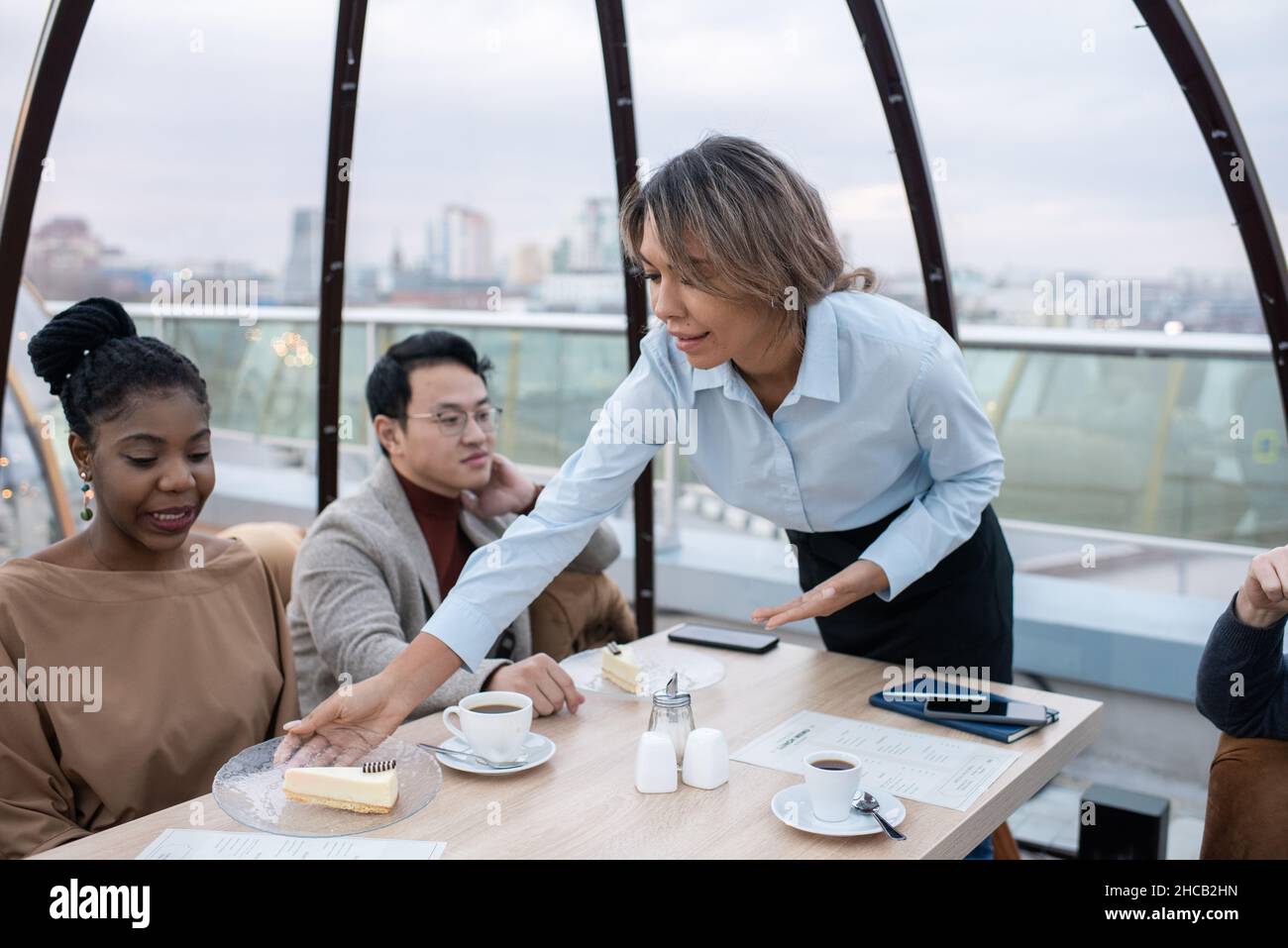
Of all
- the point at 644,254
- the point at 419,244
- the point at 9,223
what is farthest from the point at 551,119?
the point at 644,254

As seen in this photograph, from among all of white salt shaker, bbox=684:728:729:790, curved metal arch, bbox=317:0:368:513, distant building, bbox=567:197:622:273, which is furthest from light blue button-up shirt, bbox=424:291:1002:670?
distant building, bbox=567:197:622:273

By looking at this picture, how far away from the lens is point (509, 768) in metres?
1.59

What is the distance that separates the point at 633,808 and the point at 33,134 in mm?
2182

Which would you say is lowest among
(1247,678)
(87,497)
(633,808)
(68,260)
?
(633,808)

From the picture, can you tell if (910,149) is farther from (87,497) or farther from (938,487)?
(87,497)

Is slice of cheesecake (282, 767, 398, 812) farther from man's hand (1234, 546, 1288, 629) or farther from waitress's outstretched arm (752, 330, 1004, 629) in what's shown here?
man's hand (1234, 546, 1288, 629)

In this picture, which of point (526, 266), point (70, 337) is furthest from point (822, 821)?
point (526, 266)

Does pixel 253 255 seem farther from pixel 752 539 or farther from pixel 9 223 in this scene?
pixel 752 539

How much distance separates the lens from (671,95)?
3314 millimetres

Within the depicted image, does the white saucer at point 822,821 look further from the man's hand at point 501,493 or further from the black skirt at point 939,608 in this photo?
the man's hand at point 501,493

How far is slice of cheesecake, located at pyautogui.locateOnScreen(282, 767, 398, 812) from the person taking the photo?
1438 millimetres

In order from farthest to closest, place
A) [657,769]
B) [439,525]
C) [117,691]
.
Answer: [439,525]
[117,691]
[657,769]

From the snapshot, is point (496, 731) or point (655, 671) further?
point (655, 671)

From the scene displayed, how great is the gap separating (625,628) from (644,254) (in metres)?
1.31
